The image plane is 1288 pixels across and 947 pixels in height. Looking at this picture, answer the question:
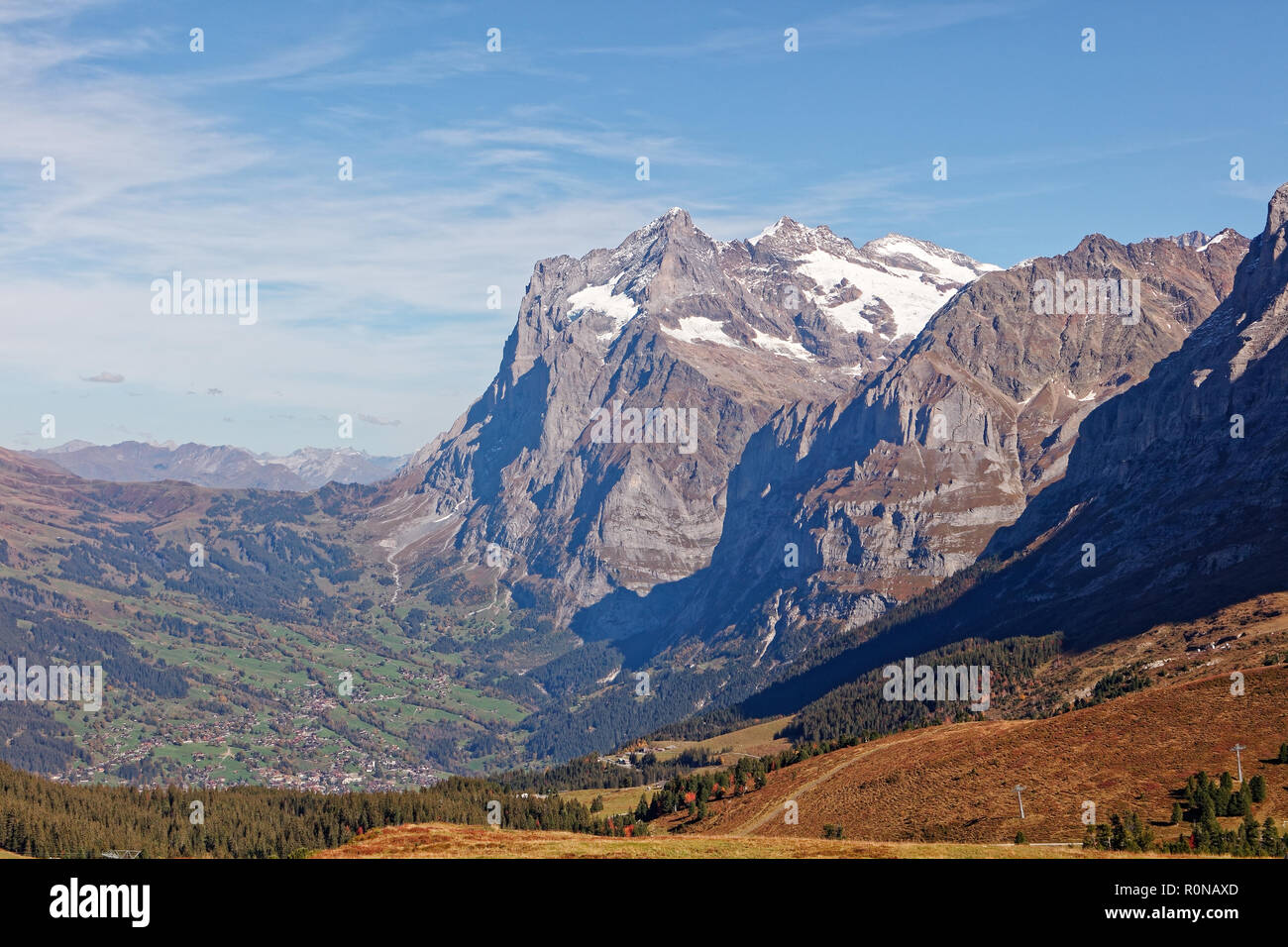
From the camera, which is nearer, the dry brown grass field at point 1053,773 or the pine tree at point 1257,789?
the pine tree at point 1257,789

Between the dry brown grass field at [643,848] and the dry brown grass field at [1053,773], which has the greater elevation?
the dry brown grass field at [643,848]

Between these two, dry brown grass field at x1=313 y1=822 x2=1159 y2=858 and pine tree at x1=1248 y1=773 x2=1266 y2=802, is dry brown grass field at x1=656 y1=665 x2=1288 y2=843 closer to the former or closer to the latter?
pine tree at x1=1248 y1=773 x2=1266 y2=802

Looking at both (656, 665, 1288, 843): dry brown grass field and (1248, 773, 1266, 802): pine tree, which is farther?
(656, 665, 1288, 843): dry brown grass field

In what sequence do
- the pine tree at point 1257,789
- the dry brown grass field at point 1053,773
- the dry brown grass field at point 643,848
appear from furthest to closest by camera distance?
the dry brown grass field at point 1053,773
the pine tree at point 1257,789
the dry brown grass field at point 643,848

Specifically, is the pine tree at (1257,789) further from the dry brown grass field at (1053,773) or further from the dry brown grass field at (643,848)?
the dry brown grass field at (643,848)

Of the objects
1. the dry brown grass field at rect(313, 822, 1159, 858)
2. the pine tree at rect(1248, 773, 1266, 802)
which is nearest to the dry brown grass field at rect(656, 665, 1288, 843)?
the pine tree at rect(1248, 773, 1266, 802)

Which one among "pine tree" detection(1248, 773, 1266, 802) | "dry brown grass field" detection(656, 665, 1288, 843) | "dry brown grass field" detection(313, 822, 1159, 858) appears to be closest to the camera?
"dry brown grass field" detection(313, 822, 1159, 858)

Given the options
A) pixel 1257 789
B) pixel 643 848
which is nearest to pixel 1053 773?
pixel 1257 789

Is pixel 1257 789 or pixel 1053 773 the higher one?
pixel 1257 789

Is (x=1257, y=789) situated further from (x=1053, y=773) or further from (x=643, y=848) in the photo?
(x=643, y=848)

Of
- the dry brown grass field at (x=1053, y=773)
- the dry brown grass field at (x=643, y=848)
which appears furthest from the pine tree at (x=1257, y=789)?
the dry brown grass field at (x=643, y=848)
